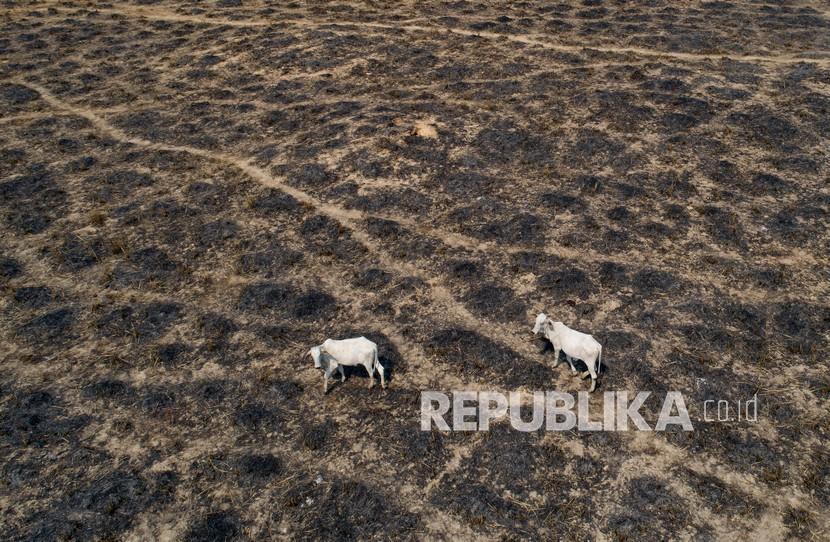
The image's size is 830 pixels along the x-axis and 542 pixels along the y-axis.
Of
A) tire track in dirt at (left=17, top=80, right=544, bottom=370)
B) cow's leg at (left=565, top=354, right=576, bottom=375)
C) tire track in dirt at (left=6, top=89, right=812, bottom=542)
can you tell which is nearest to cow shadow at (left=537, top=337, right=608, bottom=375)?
cow's leg at (left=565, top=354, right=576, bottom=375)

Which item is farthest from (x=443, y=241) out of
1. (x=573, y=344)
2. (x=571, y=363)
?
(x=573, y=344)

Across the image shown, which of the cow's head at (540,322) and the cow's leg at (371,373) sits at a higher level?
the cow's head at (540,322)

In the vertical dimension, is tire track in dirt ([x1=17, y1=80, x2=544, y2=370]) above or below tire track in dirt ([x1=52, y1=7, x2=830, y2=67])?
below

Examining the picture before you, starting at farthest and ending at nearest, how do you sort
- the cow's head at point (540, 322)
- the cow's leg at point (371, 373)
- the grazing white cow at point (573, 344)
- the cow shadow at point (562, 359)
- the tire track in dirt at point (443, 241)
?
1. the tire track in dirt at point (443, 241)
2. the cow shadow at point (562, 359)
3. the cow's head at point (540, 322)
4. the cow's leg at point (371, 373)
5. the grazing white cow at point (573, 344)

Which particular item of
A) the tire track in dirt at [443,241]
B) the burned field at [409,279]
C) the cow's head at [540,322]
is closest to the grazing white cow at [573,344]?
the cow's head at [540,322]

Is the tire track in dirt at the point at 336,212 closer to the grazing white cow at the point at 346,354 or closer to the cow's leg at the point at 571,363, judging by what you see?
the cow's leg at the point at 571,363

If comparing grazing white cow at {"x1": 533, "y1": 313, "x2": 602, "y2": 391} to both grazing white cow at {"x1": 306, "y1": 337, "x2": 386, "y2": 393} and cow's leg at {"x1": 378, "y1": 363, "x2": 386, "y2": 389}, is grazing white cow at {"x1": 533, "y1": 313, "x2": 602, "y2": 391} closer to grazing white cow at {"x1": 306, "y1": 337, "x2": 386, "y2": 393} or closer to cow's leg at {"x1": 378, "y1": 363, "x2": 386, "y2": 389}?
cow's leg at {"x1": 378, "y1": 363, "x2": 386, "y2": 389}
